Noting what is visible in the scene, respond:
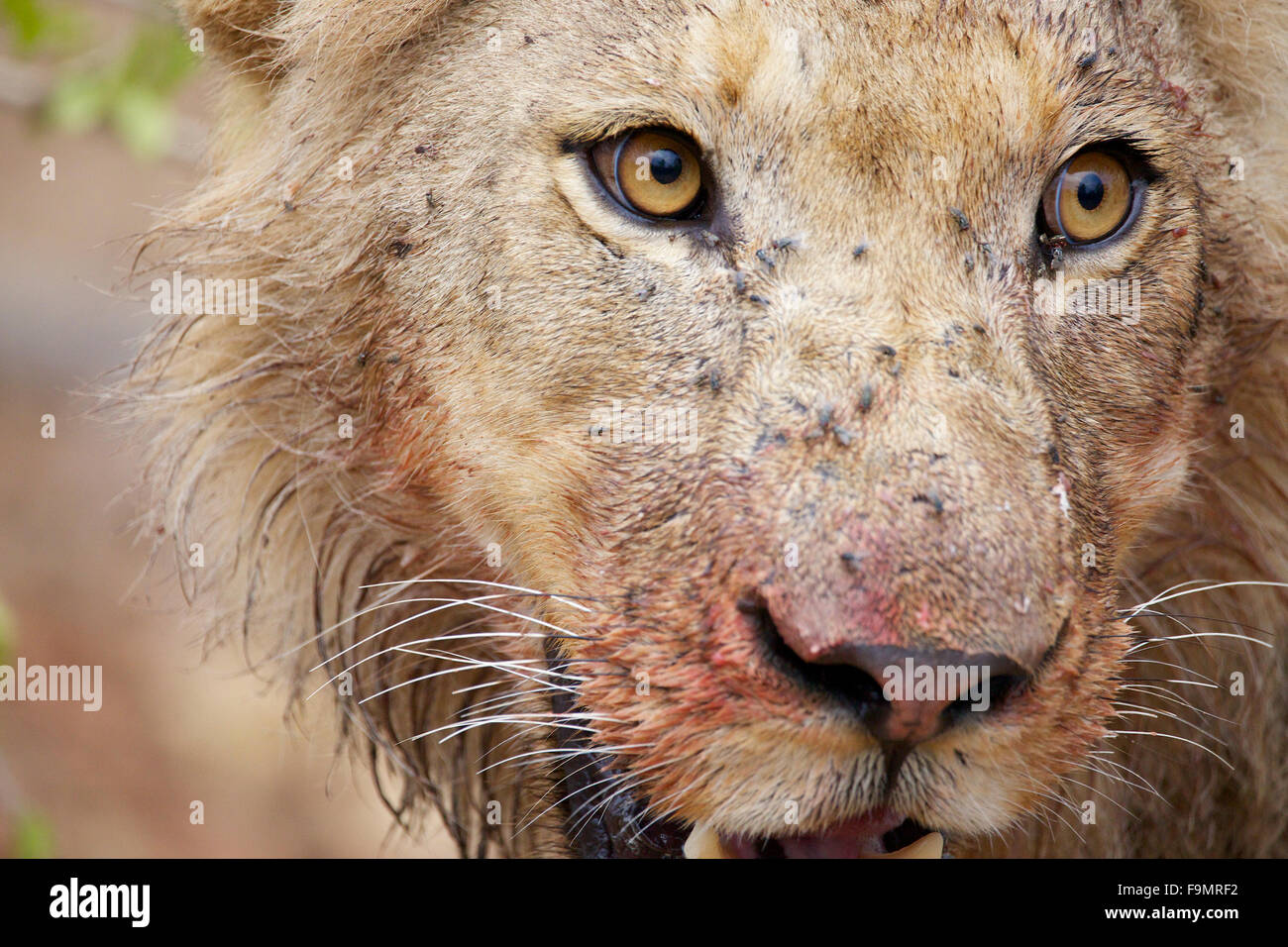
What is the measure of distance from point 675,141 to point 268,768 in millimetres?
4592

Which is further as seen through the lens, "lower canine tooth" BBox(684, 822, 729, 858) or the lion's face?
"lower canine tooth" BBox(684, 822, 729, 858)

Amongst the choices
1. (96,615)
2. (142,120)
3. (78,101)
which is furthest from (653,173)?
(96,615)

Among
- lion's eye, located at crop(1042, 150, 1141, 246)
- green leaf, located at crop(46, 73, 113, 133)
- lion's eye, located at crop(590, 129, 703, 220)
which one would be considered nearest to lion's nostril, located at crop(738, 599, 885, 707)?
lion's eye, located at crop(590, 129, 703, 220)

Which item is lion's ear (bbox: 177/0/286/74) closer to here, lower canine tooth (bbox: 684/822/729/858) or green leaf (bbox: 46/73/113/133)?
green leaf (bbox: 46/73/113/133)

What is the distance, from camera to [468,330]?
255 centimetres

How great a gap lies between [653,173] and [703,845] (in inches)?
45.7

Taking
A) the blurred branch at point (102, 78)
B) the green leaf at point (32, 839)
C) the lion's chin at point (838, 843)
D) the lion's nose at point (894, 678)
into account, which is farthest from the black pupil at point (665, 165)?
the green leaf at point (32, 839)

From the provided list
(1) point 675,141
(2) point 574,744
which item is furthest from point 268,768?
(1) point 675,141

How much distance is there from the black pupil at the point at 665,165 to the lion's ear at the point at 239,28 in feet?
2.88

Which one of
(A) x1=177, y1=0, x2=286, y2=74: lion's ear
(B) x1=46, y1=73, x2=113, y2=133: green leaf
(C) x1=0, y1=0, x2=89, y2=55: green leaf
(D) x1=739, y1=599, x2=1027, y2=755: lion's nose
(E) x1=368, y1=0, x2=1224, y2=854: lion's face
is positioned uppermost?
(C) x1=0, y1=0, x2=89, y2=55: green leaf

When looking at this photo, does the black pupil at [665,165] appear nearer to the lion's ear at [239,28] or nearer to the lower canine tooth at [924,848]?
the lion's ear at [239,28]

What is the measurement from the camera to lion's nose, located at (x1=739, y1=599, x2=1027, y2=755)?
1.92 meters

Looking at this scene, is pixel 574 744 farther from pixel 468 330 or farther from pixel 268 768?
pixel 268 768

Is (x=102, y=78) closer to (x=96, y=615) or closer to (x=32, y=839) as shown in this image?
(x=32, y=839)
